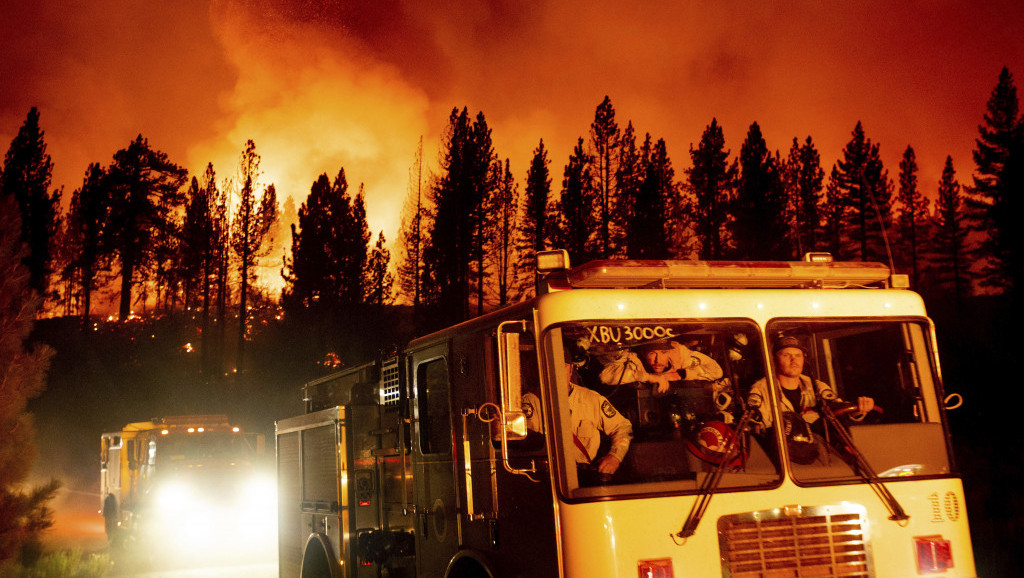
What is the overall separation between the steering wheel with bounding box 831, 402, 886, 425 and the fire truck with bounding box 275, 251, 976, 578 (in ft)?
0.04

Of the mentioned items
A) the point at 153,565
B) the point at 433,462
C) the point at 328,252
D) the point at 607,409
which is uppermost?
the point at 328,252

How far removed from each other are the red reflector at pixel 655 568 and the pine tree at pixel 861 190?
42.2m

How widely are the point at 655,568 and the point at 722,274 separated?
1664 millimetres

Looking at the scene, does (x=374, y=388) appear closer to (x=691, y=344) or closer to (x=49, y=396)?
(x=691, y=344)

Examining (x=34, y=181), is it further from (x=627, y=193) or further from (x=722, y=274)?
(x=722, y=274)

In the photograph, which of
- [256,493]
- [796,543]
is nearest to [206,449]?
[256,493]

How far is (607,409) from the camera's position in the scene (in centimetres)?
471

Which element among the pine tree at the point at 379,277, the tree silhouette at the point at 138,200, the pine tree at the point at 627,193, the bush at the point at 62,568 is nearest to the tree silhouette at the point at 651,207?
the pine tree at the point at 627,193

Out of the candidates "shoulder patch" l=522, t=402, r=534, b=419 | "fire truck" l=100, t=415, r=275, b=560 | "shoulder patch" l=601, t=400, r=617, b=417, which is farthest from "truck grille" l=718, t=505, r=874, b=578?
"fire truck" l=100, t=415, r=275, b=560

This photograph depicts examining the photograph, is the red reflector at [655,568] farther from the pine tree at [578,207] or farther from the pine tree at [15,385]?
→ the pine tree at [578,207]

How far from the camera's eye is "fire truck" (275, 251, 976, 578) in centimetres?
431

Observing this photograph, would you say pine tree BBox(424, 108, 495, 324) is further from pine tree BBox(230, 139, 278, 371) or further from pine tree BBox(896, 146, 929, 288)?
pine tree BBox(896, 146, 929, 288)

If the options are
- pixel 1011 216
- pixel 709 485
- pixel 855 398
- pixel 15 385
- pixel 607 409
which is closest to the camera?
pixel 709 485

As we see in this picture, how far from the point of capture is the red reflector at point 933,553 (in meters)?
4.54
